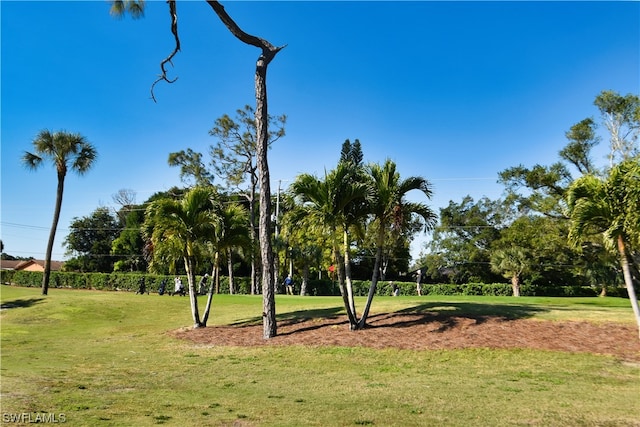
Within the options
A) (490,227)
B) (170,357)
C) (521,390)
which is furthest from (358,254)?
(521,390)

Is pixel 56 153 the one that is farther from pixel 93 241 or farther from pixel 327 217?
pixel 93 241

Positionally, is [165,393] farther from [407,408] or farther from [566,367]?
[566,367]

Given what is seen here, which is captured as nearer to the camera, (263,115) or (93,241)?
(263,115)

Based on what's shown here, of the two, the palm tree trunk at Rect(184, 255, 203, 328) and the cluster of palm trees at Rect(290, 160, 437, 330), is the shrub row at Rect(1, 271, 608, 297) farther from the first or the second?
the cluster of palm trees at Rect(290, 160, 437, 330)

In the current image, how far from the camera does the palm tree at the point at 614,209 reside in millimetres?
12312

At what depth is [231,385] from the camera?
8820 mm

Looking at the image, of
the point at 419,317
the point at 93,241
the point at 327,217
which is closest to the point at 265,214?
the point at 327,217

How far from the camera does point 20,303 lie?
82.0 ft

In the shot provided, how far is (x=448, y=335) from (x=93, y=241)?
247 ft

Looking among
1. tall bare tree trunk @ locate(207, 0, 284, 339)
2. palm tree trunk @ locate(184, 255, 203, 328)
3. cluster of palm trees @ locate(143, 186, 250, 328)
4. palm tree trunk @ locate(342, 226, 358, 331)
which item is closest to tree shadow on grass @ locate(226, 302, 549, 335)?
palm tree trunk @ locate(342, 226, 358, 331)

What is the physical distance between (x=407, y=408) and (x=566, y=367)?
563 centimetres

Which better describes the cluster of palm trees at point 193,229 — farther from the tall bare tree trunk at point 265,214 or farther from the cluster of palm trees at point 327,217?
the tall bare tree trunk at point 265,214

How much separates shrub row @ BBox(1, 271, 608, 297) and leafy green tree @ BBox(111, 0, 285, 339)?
81.5ft

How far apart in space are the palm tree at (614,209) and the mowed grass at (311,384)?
2.87m
